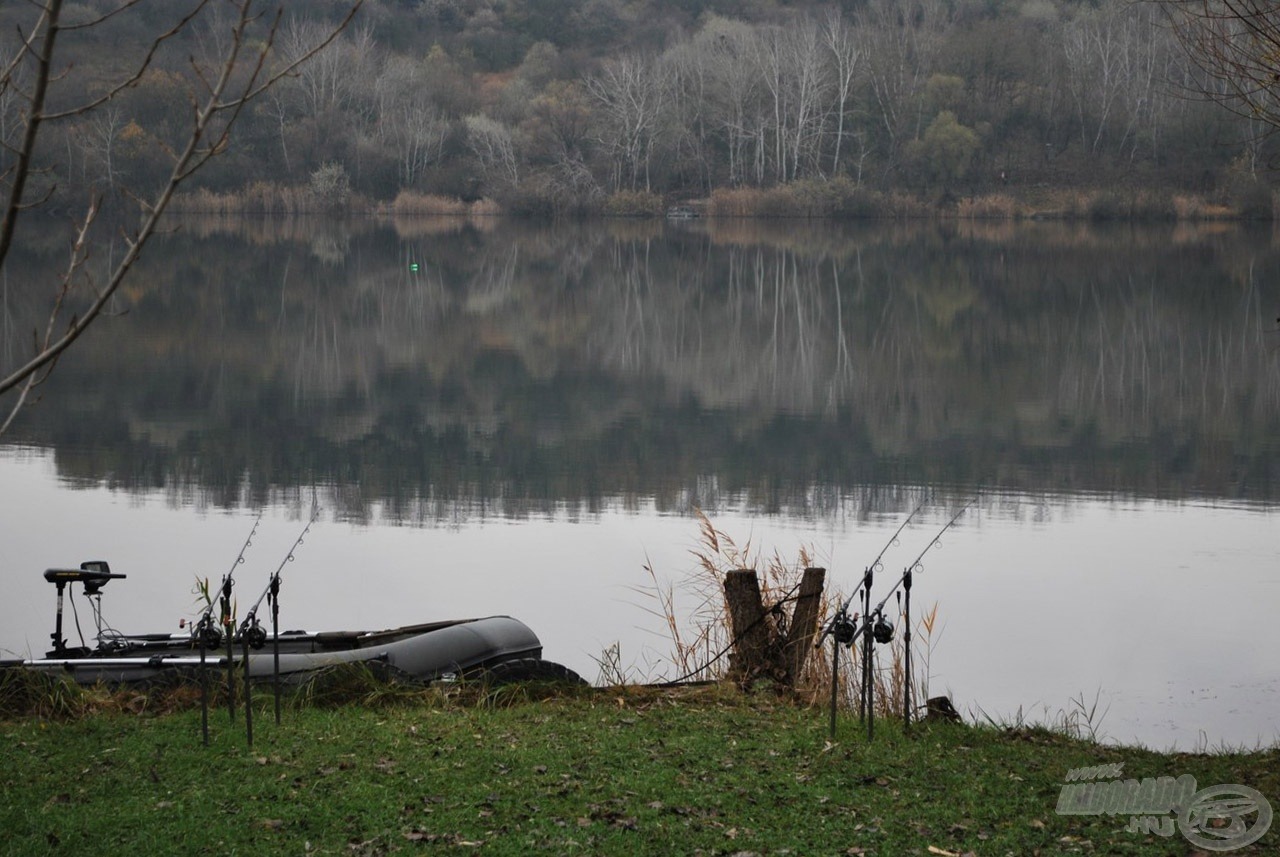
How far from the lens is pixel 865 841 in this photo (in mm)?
5332

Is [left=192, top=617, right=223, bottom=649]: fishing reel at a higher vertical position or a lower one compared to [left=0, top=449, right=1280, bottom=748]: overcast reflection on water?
higher

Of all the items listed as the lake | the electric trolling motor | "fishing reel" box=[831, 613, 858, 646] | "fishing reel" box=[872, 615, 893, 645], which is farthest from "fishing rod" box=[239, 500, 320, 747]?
"fishing reel" box=[872, 615, 893, 645]

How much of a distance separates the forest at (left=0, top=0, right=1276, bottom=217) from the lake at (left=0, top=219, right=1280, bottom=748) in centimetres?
3328

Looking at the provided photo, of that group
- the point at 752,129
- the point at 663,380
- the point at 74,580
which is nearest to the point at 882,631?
the point at 74,580

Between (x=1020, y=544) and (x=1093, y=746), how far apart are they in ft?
18.8

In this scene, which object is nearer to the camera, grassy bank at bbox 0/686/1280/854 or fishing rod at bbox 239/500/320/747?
grassy bank at bbox 0/686/1280/854

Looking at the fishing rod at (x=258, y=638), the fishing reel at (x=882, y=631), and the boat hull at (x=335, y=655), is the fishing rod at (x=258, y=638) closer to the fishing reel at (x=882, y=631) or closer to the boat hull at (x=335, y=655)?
the boat hull at (x=335, y=655)

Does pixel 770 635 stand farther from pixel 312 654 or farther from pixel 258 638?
pixel 258 638

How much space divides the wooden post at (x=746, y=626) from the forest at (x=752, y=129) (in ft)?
198

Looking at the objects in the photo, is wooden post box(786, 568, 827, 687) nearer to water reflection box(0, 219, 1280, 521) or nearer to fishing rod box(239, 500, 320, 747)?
fishing rod box(239, 500, 320, 747)

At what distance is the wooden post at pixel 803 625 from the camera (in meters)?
8.34

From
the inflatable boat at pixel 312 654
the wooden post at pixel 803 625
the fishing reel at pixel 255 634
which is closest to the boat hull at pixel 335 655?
the inflatable boat at pixel 312 654

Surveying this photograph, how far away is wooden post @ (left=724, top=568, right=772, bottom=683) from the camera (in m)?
8.21

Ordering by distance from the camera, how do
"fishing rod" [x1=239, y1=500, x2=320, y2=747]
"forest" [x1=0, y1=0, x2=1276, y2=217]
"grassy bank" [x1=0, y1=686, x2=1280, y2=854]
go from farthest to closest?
1. "forest" [x1=0, y1=0, x2=1276, y2=217]
2. "fishing rod" [x1=239, y1=500, x2=320, y2=747]
3. "grassy bank" [x1=0, y1=686, x2=1280, y2=854]
